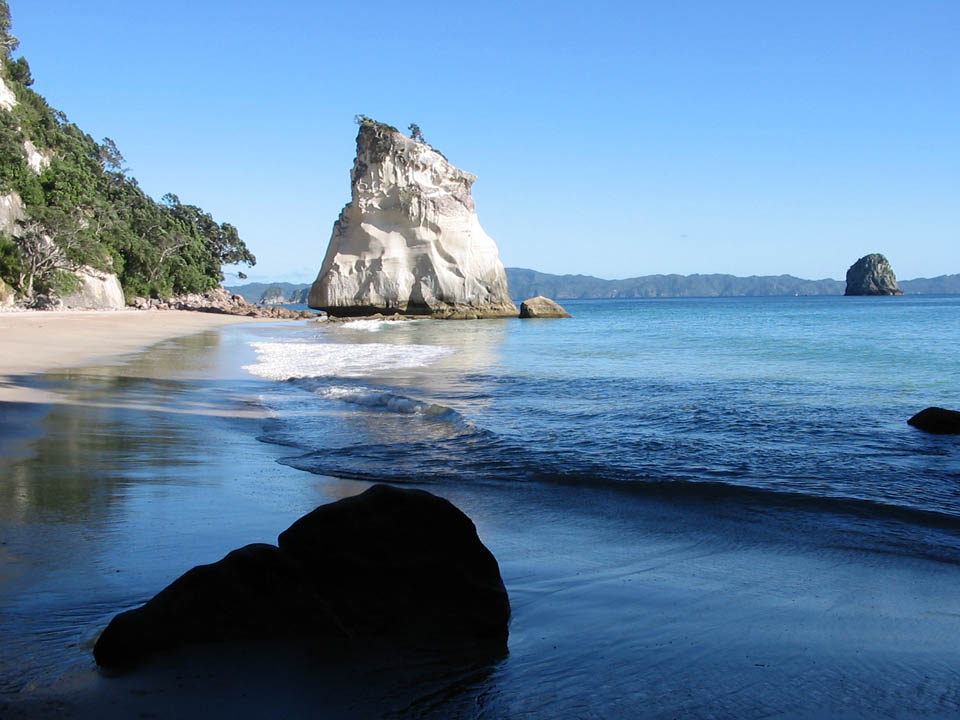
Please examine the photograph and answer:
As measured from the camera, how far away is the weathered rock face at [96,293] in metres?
41.2

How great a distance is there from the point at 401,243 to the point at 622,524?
4875 cm

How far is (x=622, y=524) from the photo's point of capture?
4746 millimetres

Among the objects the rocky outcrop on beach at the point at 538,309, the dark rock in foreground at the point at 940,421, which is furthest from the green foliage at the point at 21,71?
the dark rock in foreground at the point at 940,421

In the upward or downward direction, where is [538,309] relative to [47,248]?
downward

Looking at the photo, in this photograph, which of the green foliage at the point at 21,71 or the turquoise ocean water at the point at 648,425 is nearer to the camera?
the turquoise ocean water at the point at 648,425

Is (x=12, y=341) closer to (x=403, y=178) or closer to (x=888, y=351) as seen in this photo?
(x=888, y=351)

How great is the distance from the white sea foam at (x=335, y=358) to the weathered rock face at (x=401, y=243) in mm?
26042

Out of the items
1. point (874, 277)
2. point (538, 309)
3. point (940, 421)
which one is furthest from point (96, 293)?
point (874, 277)

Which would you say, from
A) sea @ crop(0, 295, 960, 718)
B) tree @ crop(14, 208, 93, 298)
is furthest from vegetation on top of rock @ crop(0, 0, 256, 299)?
sea @ crop(0, 295, 960, 718)

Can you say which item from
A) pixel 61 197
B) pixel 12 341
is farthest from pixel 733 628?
pixel 61 197

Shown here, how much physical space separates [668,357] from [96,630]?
18074mm

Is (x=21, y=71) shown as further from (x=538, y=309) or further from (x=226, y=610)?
(x=226, y=610)

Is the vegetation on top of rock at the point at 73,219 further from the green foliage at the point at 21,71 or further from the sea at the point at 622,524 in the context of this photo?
the sea at the point at 622,524

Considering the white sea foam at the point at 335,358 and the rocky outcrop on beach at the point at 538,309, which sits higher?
the rocky outcrop on beach at the point at 538,309
